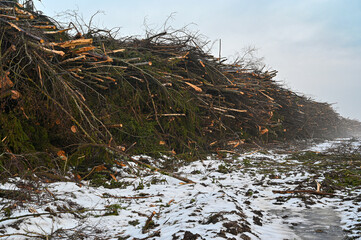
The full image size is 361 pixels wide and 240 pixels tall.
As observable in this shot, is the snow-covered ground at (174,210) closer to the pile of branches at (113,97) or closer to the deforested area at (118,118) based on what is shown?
the deforested area at (118,118)

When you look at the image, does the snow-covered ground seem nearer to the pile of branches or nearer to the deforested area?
the deforested area

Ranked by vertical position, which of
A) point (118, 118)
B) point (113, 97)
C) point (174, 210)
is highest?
point (113, 97)

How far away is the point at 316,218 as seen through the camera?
3195 millimetres

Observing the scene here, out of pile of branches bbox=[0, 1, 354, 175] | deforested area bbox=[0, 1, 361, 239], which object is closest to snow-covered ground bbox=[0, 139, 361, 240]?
deforested area bbox=[0, 1, 361, 239]

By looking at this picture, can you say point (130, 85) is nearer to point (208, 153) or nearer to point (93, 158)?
point (93, 158)

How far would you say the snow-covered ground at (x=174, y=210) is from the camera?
8.73 ft

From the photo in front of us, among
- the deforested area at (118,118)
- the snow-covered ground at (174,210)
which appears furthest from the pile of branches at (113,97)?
the snow-covered ground at (174,210)

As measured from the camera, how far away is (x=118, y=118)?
237 inches

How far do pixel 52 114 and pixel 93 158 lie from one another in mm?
1001

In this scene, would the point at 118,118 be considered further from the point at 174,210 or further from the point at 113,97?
the point at 174,210

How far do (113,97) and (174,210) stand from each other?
3.43 m

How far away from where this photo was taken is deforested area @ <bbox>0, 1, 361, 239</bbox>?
3.68 meters

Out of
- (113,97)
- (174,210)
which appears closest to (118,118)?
(113,97)

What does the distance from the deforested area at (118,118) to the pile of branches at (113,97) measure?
23mm
